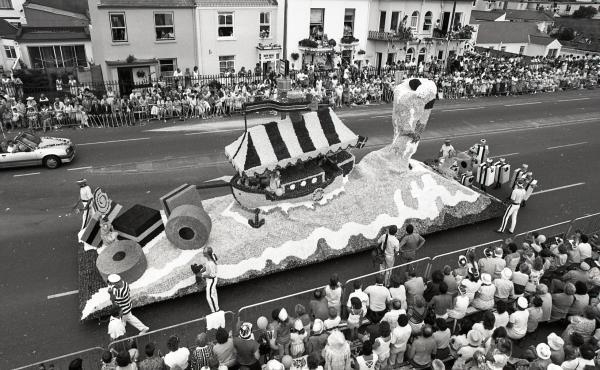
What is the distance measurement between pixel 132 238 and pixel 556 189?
1443cm

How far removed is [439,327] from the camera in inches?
326

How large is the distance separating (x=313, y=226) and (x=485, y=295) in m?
4.35

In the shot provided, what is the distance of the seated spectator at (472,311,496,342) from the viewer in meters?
7.95

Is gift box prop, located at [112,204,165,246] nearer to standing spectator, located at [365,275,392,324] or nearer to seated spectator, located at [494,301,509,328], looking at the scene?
standing spectator, located at [365,275,392,324]

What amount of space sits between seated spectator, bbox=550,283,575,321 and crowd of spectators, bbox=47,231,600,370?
20 mm

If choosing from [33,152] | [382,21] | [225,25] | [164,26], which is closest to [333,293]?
[33,152]

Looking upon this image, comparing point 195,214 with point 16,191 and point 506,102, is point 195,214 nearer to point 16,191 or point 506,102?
point 16,191

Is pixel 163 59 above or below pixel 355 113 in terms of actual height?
above

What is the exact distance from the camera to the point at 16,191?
15164mm

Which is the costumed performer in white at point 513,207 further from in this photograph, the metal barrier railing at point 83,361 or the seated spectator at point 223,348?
the metal barrier railing at point 83,361

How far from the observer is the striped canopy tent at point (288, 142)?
36.4 feet

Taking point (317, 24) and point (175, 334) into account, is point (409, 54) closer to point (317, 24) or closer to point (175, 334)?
point (317, 24)

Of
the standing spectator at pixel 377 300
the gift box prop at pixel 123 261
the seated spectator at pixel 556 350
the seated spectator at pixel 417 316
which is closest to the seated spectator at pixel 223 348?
the standing spectator at pixel 377 300

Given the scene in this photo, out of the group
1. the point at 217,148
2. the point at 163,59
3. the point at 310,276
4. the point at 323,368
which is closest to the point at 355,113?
the point at 217,148
